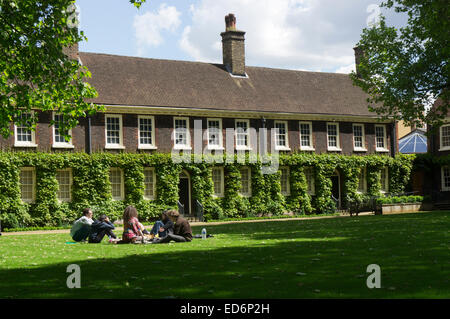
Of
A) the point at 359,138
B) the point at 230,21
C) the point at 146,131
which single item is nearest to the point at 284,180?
the point at 359,138

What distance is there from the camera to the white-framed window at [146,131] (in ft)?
108

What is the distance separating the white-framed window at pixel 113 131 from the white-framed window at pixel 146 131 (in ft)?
3.77

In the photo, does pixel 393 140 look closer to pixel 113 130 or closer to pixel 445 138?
pixel 445 138

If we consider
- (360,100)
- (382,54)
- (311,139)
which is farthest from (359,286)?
(360,100)

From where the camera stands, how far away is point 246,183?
36.2 metres

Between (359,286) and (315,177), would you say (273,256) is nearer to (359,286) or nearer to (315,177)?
(359,286)

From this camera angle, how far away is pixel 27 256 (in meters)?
12.5

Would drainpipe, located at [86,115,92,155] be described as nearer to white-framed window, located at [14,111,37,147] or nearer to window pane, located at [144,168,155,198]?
white-framed window, located at [14,111,37,147]

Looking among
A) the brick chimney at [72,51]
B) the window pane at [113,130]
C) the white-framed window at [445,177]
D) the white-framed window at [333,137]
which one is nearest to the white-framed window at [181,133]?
the window pane at [113,130]

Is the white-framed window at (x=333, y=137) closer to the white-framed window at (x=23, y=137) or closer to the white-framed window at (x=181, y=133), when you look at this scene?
the white-framed window at (x=181, y=133)

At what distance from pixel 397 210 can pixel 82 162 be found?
60.2 feet

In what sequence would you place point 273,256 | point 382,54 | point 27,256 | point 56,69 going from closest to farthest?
point 273,256 < point 27,256 < point 56,69 < point 382,54

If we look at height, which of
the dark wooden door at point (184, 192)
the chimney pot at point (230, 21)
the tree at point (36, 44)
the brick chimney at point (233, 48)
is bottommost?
the dark wooden door at point (184, 192)

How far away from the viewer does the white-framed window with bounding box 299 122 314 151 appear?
37.9m
